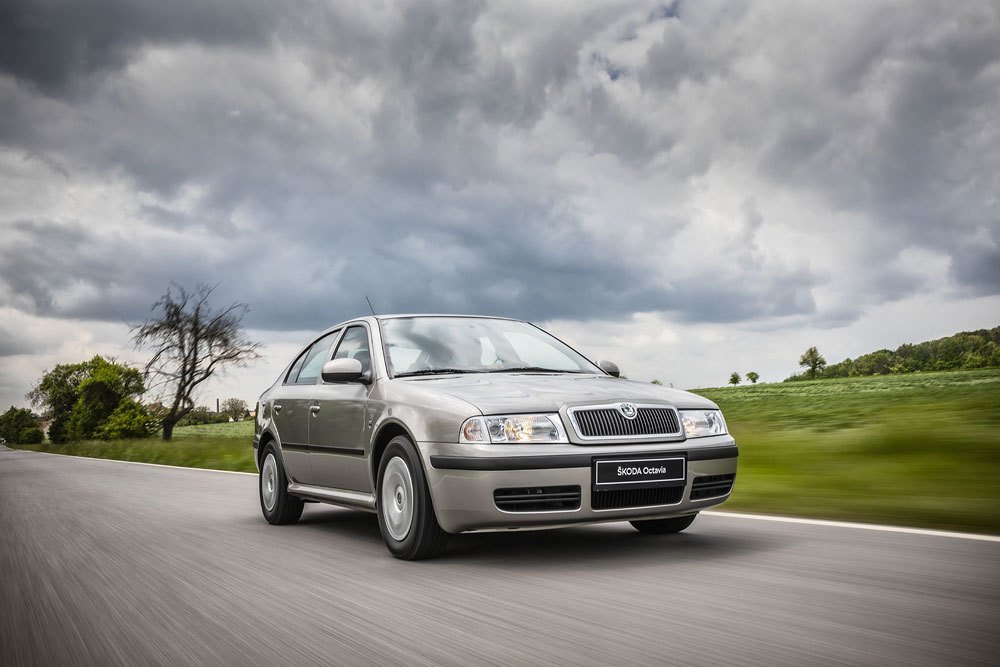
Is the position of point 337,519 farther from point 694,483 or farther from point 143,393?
point 143,393

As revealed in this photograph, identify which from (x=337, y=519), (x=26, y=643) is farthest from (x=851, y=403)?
(x=26, y=643)

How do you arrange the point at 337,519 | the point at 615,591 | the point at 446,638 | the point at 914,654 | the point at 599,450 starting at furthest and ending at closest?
the point at 337,519
the point at 599,450
the point at 615,591
the point at 446,638
the point at 914,654

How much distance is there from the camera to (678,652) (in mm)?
3393

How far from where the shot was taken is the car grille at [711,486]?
18.7ft

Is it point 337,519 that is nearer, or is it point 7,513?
point 337,519

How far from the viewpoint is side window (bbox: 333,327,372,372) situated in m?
6.97

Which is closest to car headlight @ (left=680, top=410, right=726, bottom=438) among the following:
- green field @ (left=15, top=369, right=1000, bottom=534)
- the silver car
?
the silver car

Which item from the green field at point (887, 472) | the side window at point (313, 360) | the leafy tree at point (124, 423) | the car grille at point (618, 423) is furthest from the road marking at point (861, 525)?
the leafy tree at point (124, 423)

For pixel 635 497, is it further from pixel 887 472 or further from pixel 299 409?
pixel 887 472

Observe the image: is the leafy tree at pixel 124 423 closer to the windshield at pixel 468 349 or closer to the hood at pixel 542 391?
the windshield at pixel 468 349

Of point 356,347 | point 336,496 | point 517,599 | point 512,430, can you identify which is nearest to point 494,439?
point 512,430

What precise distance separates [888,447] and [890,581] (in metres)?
5.74

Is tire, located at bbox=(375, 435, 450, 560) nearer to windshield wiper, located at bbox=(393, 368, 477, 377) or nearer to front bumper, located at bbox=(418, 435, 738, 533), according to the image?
front bumper, located at bbox=(418, 435, 738, 533)

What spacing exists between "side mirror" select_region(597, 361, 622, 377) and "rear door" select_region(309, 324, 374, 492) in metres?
1.75
